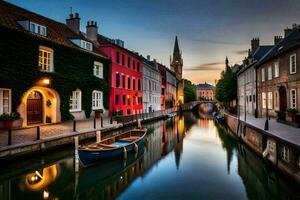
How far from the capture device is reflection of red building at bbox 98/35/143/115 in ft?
104

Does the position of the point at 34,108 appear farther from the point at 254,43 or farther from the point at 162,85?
the point at 162,85

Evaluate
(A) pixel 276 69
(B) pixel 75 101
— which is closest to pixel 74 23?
(B) pixel 75 101

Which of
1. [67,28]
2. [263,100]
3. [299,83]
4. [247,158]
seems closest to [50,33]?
[67,28]

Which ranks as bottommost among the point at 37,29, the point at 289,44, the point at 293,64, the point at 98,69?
the point at 293,64

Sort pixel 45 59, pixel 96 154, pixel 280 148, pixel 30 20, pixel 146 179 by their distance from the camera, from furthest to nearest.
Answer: pixel 45 59, pixel 30 20, pixel 96 154, pixel 146 179, pixel 280 148

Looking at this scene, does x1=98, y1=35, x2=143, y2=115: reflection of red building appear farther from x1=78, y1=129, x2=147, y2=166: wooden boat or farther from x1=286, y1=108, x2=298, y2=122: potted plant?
x1=286, y1=108, x2=298, y2=122: potted plant

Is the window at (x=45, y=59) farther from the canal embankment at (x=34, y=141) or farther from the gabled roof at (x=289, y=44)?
the gabled roof at (x=289, y=44)

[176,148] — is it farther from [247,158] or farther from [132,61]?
[132,61]

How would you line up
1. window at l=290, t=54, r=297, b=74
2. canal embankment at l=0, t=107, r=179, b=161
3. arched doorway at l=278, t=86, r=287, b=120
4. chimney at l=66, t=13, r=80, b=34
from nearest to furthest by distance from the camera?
canal embankment at l=0, t=107, r=179, b=161
window at l=290, t=54, r=297, b=74
arched doorway at l=278, t=86, r=287, b=120
chimney at l=66, t=13, r=80, b=34

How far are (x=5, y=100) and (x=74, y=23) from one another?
1594 centimetres

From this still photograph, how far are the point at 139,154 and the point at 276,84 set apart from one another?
15261 mm

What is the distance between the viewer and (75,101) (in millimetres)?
25656

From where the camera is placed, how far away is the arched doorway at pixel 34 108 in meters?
20.8

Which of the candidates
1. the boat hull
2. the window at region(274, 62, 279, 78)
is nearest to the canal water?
the boat hull
